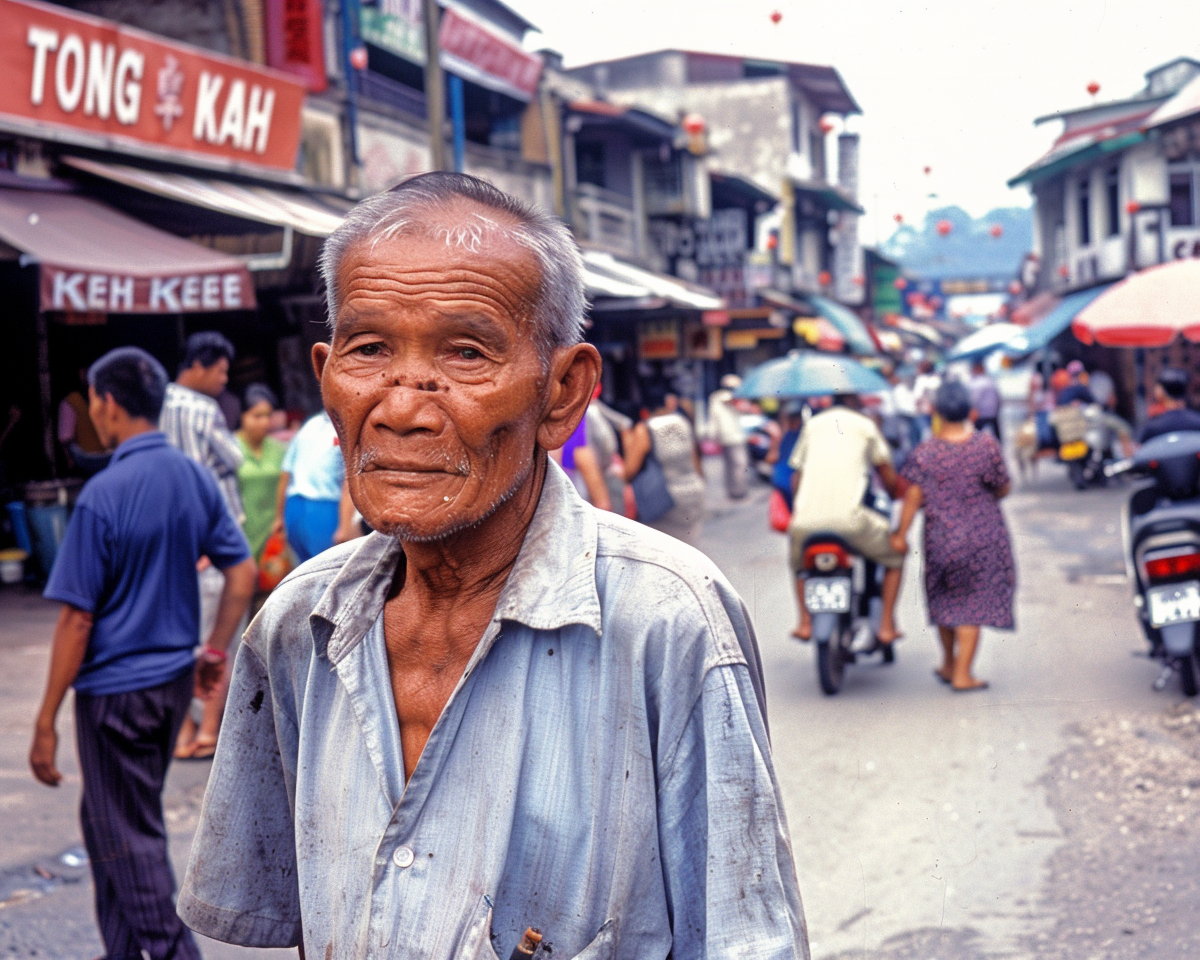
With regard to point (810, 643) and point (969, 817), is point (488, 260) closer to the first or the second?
point (969, 817)

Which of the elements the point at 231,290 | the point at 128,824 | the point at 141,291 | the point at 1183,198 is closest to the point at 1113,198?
the point at 1183,198

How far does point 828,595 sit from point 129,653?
3980 mm

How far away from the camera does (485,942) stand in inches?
54.6

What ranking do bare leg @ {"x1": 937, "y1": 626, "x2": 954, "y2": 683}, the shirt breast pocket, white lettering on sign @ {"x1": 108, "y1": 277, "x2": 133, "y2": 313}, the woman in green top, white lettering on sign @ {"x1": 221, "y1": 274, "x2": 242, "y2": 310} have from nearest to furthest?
the shirt breast pocket
the woman in green top
bare leg @ {"x1": 937, "y1": 626, "x2": 954, "y2": 683}
white lettering on sign @ {"x1": 108, "y1": 277, "x2": 133, "y2": 313}
white lettering on sign @ {"x1": 221, "y1": 274, "x2": 242, "y2": 310}

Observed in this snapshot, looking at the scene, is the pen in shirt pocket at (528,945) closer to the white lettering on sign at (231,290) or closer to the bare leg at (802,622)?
the bare leg at (802,622)

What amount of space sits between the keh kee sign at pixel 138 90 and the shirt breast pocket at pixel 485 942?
31.4 feet

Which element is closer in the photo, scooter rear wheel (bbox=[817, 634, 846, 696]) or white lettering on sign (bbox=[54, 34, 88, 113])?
scooter rear wheel (bbox=[817, 634, 846, 696])

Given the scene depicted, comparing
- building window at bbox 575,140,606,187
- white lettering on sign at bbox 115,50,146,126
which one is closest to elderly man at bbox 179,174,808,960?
white lettering on sign at bbox 115,50,146,126

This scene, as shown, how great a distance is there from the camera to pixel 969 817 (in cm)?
469

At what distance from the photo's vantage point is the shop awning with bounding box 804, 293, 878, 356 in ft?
114

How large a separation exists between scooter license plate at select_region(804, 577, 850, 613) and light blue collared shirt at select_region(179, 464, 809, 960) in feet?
17.0

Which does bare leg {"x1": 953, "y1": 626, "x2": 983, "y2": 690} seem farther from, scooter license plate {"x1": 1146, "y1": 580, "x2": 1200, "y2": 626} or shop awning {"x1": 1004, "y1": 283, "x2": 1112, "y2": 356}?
shop awning {"x1": 1004, "y1": 283, "x2": 1112, "y2": 356}

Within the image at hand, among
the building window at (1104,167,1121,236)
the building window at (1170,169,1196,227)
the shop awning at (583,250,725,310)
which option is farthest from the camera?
the building window at (1104,167,1121,236)

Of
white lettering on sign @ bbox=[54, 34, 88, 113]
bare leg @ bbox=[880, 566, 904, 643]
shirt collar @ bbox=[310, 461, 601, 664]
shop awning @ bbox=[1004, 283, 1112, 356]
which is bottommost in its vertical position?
bare leg @ bbox=[880, 566, 904, 643]
